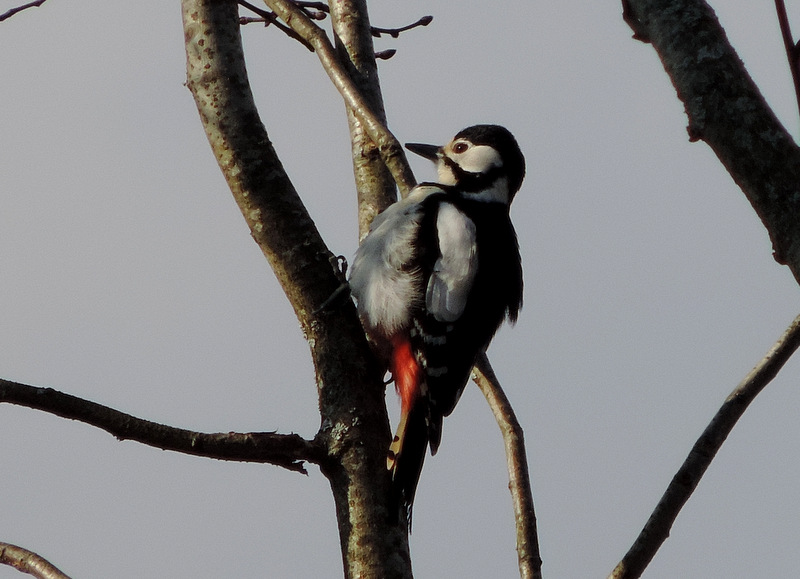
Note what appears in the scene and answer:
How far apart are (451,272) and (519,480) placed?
119cm

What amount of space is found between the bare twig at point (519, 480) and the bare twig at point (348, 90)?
2.36 feet

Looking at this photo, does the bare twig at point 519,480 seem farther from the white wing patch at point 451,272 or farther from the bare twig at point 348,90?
the bare twig at point 348,90

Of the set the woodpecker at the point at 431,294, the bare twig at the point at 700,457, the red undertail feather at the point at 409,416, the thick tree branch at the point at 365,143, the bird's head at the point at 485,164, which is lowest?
the bare twig at the point at 700,457

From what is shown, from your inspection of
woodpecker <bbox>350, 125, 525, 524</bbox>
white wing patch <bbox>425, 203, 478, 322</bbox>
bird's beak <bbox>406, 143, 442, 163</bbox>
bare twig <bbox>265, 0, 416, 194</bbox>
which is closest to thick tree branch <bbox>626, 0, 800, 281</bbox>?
bare twig <bbox>265, 0, 416, 194</bbox>

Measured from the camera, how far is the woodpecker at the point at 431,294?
12.0 feet

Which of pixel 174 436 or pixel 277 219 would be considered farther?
pixel 277 219

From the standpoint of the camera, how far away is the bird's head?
466 cm

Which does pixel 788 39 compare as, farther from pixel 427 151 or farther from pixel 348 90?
pixel 427 151

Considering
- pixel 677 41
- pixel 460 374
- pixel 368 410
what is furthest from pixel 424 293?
pixel 677 41

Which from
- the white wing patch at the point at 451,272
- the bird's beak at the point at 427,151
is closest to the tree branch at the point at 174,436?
the white wing patch at the point at 451,272

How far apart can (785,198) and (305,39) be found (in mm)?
2410

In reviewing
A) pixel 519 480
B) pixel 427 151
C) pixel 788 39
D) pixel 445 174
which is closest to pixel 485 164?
pixel 445 174

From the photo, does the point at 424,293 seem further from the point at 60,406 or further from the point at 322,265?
the point at 60,406

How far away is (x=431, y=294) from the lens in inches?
151
